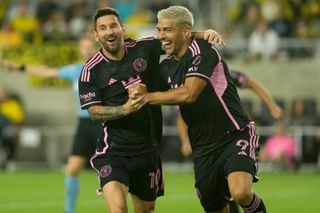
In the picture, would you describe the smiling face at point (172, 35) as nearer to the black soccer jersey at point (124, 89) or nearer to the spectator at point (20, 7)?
the black soccer jersey at point (124, 89)

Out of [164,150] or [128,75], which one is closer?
[128,75]

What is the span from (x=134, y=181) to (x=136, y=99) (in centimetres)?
128

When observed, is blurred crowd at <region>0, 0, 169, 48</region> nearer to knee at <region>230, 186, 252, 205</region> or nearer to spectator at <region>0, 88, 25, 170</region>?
spectator at <region>0, 88, 25, 170</region>

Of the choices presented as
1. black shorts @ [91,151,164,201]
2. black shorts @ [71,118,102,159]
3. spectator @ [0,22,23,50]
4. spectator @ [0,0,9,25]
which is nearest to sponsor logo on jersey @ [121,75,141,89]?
black shorts @ [91,151,164,201]

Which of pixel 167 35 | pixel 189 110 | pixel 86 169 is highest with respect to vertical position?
pixel 167 35

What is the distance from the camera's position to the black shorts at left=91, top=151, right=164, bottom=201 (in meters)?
10.2

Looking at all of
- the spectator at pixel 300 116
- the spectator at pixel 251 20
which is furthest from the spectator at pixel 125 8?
the spectator at pixel 300 116

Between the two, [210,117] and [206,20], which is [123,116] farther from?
[206,20]

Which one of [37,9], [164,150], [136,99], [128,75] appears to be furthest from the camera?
[37,9]

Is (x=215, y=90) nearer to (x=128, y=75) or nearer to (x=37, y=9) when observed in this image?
(x=128, y=75)

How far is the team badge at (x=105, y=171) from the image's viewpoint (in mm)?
10148

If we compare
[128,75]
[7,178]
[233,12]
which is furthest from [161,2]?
[128,75]

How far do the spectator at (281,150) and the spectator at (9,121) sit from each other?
19.6 ft

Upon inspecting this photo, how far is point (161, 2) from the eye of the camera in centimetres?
2762
